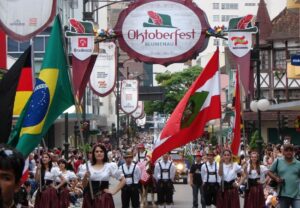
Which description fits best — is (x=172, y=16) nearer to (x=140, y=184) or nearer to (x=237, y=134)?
(x=140, y=184)

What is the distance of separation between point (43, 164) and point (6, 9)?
171 inches

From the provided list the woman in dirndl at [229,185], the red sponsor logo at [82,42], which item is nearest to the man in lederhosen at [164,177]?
the red sponsor logo at [82,42]

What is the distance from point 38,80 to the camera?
40.8ft

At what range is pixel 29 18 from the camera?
18.9m

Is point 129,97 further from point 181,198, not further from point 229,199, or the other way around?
point 229,199

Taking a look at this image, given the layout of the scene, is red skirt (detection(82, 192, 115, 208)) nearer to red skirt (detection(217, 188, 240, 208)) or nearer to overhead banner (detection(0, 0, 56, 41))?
red skirt (detection(217, 188, 240, 208))

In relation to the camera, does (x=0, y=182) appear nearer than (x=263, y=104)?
Yes

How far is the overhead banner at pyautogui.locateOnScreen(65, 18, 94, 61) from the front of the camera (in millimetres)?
23953

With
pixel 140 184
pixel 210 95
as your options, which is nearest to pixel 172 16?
pixel 140 184

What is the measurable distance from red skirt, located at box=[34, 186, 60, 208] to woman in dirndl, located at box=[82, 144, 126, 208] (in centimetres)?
355

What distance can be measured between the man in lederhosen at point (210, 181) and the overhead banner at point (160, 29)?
438cm

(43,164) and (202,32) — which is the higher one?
(202,32)

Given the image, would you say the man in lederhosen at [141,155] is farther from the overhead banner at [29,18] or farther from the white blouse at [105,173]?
the white blouse at [105,173]

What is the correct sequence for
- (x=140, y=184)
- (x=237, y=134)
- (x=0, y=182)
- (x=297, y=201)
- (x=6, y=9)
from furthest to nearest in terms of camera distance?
(x=140, y=184) → (x=6, y=9) → (x=237, y=134) → (x=297, y=201) → (x=0, y=182)
